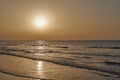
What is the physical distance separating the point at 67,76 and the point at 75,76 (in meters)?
0.48

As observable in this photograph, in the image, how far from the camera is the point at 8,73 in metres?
14.0

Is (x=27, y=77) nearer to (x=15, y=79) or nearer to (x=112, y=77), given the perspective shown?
(x=15, y=79)

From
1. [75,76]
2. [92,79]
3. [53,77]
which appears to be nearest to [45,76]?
[53,77]

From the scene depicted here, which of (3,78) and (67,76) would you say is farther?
(67,76)

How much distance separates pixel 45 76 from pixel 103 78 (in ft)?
10.9

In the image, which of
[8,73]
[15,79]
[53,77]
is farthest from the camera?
[8,73]

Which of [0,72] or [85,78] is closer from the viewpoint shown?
[85,78]

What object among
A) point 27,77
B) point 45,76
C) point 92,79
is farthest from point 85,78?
point 27,77

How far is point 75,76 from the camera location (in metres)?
13.2

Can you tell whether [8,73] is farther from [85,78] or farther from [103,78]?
[103,78]

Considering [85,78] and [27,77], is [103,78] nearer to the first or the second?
[85,78]

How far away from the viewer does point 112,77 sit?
515 inches

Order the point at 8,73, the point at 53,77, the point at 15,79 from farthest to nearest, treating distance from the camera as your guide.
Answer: the point at 8,73, the point at 53,77, the point at 15,79

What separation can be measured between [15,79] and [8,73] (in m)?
2.03
